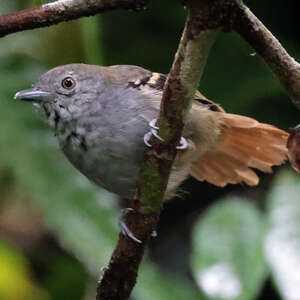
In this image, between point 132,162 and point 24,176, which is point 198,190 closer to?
point 24,176

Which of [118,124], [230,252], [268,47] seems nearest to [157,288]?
[230,252]

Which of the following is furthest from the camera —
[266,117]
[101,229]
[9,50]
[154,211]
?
[266,117]

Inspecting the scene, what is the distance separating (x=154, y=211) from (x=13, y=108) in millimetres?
1856

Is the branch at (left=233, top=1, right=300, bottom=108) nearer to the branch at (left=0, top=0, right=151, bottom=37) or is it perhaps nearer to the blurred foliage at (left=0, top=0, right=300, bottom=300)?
the branch at (left=0, top=0, right=151, bottom=37)

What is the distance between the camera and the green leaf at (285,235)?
3164 mm

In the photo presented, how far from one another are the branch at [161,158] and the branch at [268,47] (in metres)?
0.09

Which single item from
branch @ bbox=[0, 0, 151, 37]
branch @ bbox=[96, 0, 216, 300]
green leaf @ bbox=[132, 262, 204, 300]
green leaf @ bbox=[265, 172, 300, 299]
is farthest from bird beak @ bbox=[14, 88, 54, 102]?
green leaf @ bbox=[265, 172, 300, 299]

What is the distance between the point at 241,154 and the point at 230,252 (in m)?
0.51

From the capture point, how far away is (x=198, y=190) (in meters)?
4.46

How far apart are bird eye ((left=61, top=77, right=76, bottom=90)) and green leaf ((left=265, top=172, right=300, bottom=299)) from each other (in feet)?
4.03

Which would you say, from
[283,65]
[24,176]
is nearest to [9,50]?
[24,176]

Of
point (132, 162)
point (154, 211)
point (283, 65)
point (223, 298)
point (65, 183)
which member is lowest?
point (223, 298)

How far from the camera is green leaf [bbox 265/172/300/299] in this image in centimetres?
316

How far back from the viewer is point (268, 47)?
1782 millimetres
